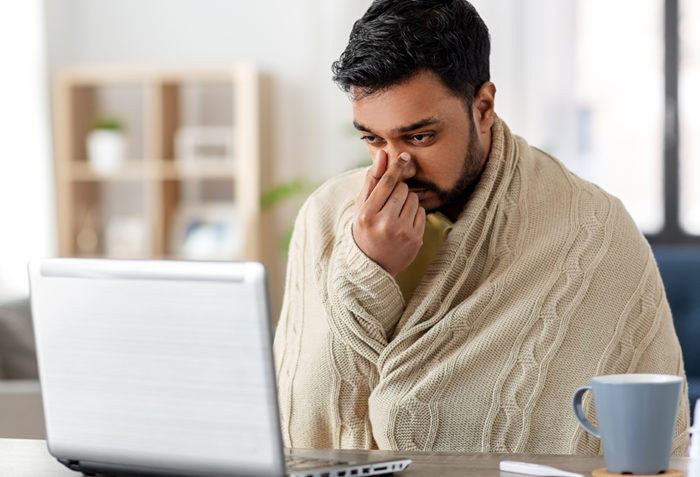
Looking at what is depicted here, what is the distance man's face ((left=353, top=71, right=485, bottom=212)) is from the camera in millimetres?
1461

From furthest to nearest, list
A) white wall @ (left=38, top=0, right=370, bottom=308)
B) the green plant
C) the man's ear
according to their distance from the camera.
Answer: white wall @ (left=38, top=0, right=370, bottom=308), the green plant, the man's ear

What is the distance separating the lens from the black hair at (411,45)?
1.46 m

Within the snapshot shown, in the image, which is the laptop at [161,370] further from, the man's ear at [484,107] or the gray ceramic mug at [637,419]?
the man's ear at [484,107]

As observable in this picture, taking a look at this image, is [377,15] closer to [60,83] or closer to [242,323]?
[242,323]

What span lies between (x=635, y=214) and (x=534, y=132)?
0.54 meters

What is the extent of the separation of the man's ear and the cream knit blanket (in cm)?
3

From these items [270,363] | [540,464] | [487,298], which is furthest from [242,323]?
[487,298]

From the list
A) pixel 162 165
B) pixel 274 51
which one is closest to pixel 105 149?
pixel 162 165

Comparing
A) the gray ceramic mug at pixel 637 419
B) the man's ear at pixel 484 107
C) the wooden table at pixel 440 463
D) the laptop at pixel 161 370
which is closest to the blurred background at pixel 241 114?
the man's ear at pixel 484 107

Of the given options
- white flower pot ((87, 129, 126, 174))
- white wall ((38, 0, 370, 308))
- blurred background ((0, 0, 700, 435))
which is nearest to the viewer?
blurred background ((0, 0, 700, 435))

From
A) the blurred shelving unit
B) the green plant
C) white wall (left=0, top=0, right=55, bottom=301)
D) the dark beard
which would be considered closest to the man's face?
the dark beard

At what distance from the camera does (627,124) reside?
161 inches

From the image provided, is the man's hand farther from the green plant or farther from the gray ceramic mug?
the green plant

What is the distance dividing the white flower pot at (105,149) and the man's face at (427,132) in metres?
2.89
